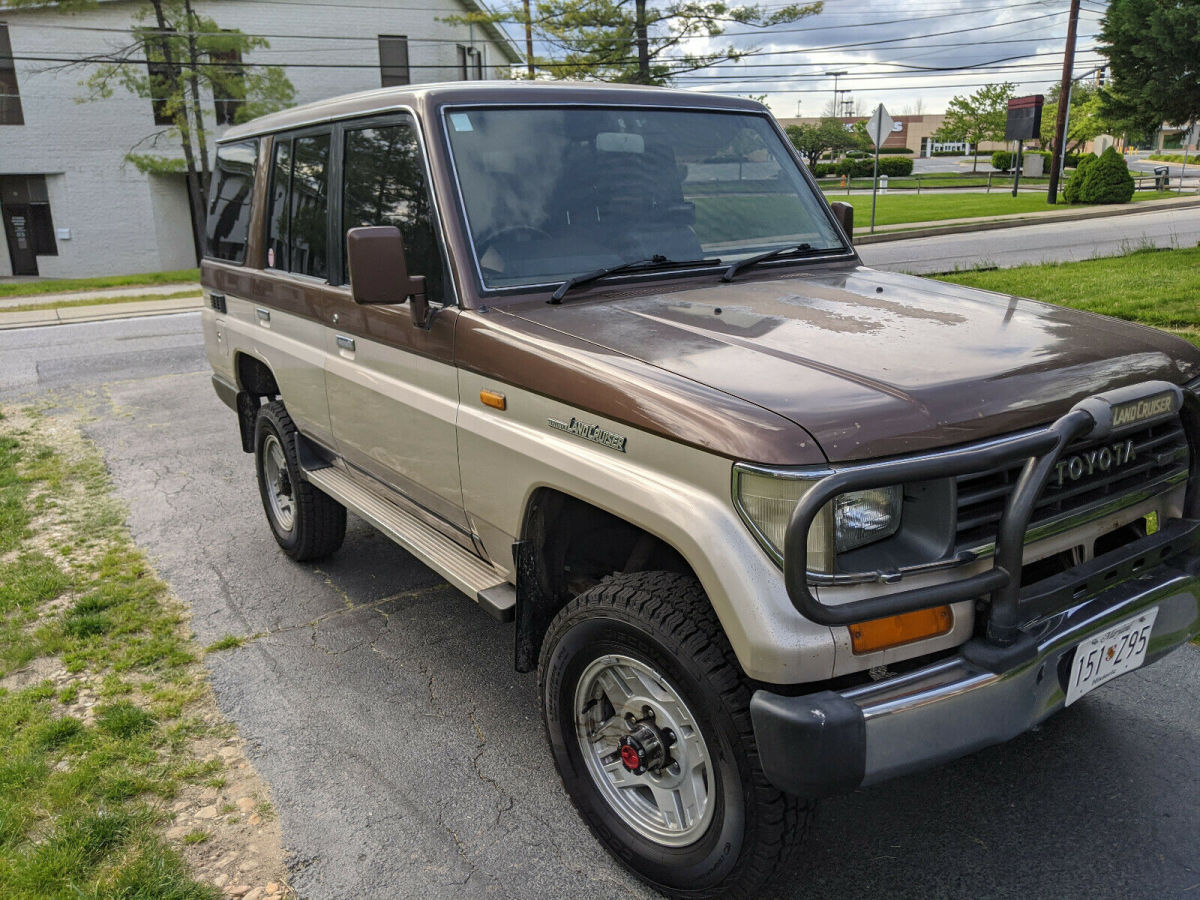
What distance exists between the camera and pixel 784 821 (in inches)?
91.5

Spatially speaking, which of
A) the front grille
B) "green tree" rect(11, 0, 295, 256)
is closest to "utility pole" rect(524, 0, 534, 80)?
"green tree" rect(11, 0, 295, 256)

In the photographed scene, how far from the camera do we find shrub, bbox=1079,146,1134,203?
101ft

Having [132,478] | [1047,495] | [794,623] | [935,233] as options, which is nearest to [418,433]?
[794,623]

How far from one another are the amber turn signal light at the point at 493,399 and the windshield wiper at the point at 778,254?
41.0 inches

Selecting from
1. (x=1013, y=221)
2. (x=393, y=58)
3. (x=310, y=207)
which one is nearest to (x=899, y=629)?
(x=310, y=207)

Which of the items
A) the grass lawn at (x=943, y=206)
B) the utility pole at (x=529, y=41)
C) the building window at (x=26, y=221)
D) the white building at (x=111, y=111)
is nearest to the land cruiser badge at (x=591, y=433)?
the grass lawn at (x=943, y=206)

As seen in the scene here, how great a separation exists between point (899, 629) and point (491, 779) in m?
1.60

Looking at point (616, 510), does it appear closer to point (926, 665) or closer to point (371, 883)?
point (926, 665)

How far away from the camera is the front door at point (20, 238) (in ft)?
96.8

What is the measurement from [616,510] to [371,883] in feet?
4.23

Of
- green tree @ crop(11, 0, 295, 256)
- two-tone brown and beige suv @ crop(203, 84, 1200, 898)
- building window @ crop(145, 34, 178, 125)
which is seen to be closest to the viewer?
two-tone brown and beige suv @ crop(203, 84, 1200, 898)

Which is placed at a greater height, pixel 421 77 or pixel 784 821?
pixel 421 77

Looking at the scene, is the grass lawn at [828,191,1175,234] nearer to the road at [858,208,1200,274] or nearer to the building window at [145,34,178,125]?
the road at [858,208,1200,274]

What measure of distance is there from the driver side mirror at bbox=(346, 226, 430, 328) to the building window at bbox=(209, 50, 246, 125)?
25.4 metres
